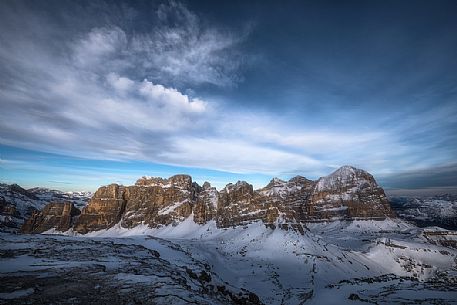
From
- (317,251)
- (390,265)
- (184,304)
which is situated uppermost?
(184,304)

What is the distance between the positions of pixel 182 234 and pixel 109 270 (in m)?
160

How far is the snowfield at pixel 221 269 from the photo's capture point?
2686 cm

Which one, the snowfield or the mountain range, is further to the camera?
the mountain range

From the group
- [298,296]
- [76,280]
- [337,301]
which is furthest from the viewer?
[298,296]

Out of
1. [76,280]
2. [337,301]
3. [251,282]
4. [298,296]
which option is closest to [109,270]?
[76,280]

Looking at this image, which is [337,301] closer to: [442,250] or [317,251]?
[317,251]

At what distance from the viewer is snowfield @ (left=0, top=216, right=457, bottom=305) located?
88.1ft

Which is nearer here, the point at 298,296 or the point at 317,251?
the point at 298,296

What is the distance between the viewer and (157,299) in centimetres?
2402

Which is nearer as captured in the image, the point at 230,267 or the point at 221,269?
the point at 221,269

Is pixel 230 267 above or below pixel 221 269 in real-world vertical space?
below

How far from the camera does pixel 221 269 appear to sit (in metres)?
99.4

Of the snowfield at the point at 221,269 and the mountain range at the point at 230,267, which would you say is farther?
the mountain range at the point at 230,267

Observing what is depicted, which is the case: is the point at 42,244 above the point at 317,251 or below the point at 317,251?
above
